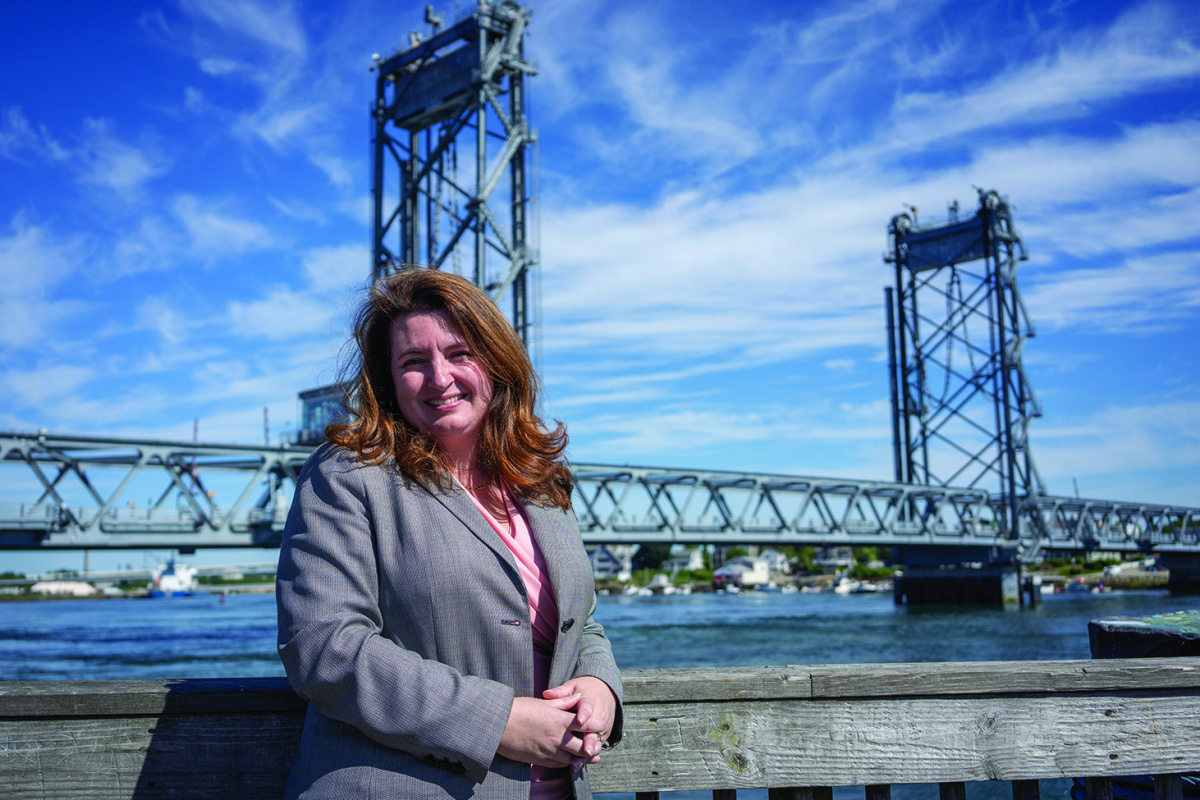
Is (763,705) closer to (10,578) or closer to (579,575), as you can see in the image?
(579,575)

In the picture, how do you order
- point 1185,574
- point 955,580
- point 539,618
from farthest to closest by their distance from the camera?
1. point 1185,574
2. point 955,580
3. point 539,618

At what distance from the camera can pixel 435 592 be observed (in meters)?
1.75

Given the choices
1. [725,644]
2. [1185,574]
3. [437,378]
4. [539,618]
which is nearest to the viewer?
[539,618]

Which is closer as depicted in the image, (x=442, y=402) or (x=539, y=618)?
(x=539, y=618)

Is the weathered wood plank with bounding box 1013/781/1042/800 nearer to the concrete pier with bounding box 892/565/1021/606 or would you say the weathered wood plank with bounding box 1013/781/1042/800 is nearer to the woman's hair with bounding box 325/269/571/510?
the woman's hair with bounding box 325/269/571/510

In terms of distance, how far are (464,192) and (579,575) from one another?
3223 centimetres

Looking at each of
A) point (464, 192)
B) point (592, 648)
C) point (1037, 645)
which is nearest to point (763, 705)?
point (592, 648)

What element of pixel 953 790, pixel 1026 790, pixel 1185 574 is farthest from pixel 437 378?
pixel 1185 574

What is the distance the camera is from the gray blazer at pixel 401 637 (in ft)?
5.42

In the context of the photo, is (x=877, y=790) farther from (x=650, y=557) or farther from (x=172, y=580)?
(x=172, y=580)

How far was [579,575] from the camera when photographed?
6.40ft

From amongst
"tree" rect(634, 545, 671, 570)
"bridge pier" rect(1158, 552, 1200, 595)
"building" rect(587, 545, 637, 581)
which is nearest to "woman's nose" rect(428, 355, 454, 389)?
"bridge pier" rect(1158, 552, 1200, 595)

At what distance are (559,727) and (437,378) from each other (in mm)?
716

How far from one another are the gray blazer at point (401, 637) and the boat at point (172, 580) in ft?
449
